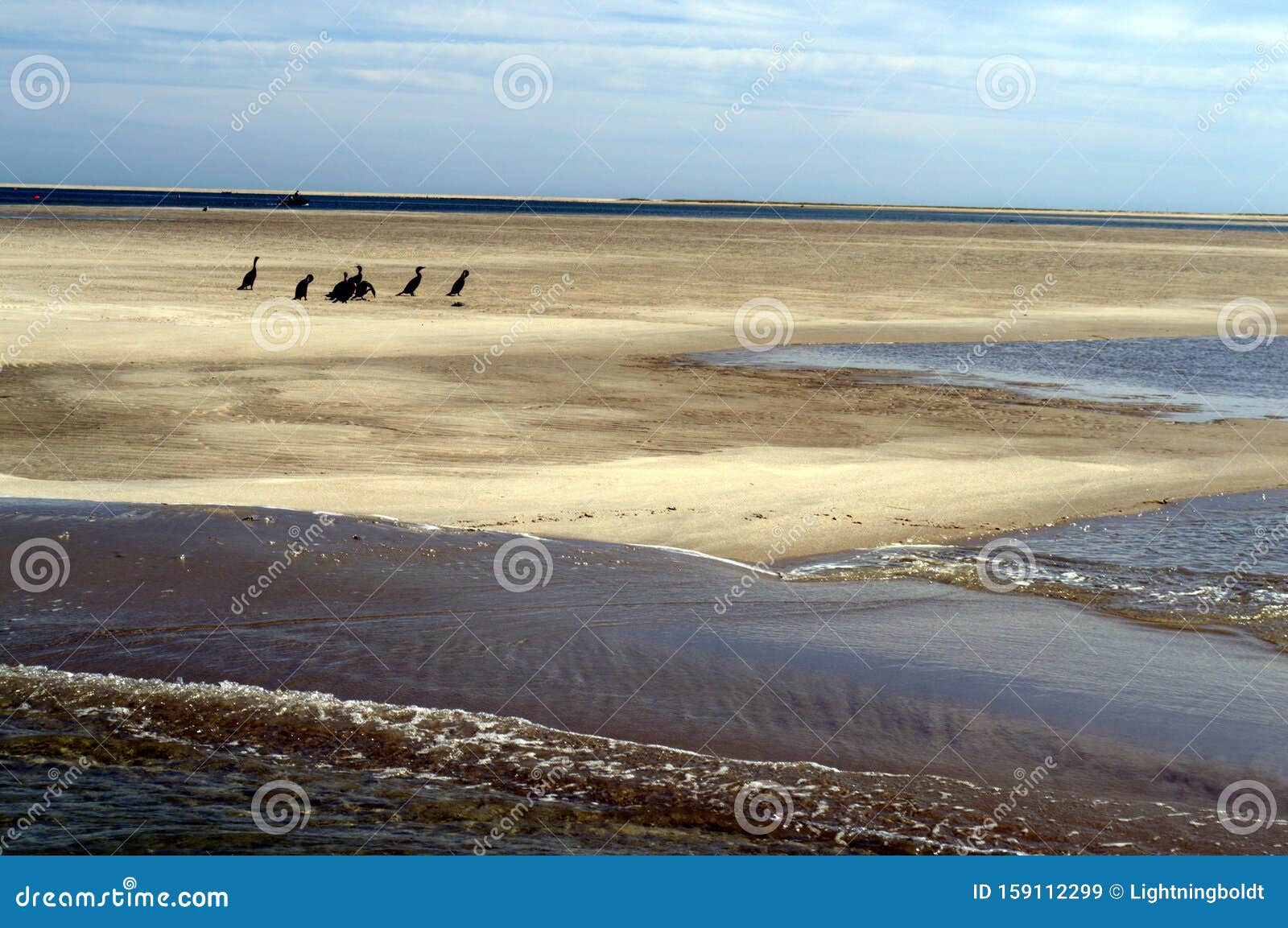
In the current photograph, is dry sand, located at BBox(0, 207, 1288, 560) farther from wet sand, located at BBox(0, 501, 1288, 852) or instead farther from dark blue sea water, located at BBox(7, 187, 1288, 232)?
dark blue sea water, located at BBox(7, 187, 1288, 232)

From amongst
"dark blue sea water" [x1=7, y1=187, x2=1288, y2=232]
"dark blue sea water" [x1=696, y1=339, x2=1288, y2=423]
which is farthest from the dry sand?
"dark blue sea water" [x1=7, y1=187, x2=1288, y2=232]

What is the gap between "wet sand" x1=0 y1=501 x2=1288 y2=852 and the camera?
18.2 ft

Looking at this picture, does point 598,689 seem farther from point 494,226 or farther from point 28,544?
point 494,226

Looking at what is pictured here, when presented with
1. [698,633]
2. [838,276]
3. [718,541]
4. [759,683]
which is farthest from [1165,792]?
[838,276]

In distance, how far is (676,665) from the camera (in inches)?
267

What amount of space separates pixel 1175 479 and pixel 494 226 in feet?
204

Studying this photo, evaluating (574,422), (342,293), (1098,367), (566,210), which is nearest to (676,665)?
(574,422)

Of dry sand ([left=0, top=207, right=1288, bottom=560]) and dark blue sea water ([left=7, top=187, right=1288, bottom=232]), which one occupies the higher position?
dark blue sea water ([left=7, top=187, right=1288, bottom=232])

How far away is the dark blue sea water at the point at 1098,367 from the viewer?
16500mm

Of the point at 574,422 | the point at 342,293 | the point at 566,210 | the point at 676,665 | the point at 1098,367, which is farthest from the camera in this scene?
the point at 566,210

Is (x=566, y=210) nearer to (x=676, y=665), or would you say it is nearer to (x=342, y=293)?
(x=342, y=293)

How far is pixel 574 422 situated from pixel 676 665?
720cm

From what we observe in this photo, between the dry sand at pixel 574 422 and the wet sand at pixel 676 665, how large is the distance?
3.75 ft

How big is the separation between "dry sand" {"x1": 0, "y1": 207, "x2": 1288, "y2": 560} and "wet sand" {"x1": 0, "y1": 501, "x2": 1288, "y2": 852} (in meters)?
1.14
